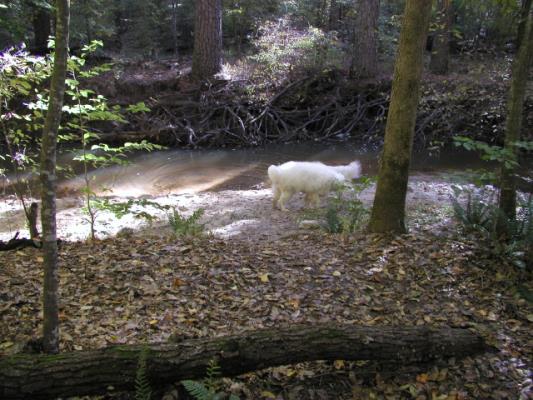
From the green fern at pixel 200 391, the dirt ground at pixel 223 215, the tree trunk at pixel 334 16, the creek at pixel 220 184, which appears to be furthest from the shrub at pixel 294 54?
the green fern at pixel 200 391

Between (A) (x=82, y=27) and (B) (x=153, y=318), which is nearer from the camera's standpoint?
(B) (x=153, y=318)

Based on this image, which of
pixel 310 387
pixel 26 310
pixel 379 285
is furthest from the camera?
pixel 379 285

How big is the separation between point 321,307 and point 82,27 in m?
22.6

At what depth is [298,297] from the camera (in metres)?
4.86

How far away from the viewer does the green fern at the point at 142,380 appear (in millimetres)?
3062

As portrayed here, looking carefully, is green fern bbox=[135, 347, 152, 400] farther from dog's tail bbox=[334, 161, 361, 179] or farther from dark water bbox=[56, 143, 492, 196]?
dark water bbox=[56, 143, 492, 196]

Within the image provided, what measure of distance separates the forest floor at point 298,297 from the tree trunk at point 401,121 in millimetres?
375

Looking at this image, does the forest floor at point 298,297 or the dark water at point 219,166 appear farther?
the dark water at point 219,166

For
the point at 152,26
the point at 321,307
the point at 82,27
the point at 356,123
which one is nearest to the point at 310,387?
the point at 321,307

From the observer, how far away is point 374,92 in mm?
19188

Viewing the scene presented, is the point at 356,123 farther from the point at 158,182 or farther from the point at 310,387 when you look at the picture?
the point at 310,387

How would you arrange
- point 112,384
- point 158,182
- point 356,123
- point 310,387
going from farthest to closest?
point 356,123, point 158,182, point 310,387, point 112,384

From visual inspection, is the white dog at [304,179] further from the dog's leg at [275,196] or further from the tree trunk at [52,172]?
the tree trunk at [52,172]

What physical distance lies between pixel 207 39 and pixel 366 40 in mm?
6761
